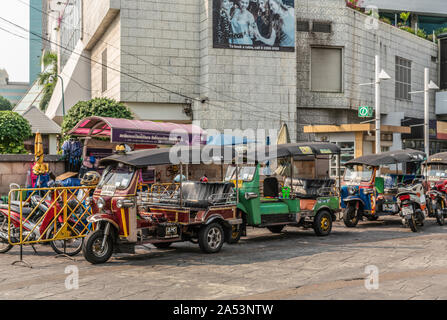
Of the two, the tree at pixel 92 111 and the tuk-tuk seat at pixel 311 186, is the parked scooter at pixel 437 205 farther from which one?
the tree at pixel 92 111

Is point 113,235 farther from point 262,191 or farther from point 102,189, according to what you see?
point 262,191

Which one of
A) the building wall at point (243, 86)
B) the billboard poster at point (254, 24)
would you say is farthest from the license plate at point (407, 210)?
the billboard poster at point (254, 24)

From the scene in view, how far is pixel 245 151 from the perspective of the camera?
1194 cm

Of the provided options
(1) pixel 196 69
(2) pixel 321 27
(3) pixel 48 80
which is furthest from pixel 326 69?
(3) pixel 48 80

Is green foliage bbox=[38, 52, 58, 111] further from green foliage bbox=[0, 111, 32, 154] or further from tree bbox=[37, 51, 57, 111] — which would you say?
green foliage bbox=[0, 111, 32, 154]

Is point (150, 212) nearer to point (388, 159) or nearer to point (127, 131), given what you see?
point (127, 131)

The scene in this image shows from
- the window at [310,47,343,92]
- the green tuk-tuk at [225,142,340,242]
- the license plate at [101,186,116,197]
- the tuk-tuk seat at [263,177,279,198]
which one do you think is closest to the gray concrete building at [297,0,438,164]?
the window at [310,47,343,92]

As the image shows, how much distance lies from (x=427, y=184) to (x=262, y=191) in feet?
21.5

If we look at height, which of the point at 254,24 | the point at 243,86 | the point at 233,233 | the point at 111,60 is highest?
the point at 254,24

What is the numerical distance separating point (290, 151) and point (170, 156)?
3767mm

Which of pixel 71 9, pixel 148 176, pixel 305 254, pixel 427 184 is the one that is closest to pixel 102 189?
pixel 305 254

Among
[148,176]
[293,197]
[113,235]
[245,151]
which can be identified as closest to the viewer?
[113,235]

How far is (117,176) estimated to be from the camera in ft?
32.6

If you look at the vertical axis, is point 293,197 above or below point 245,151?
below
